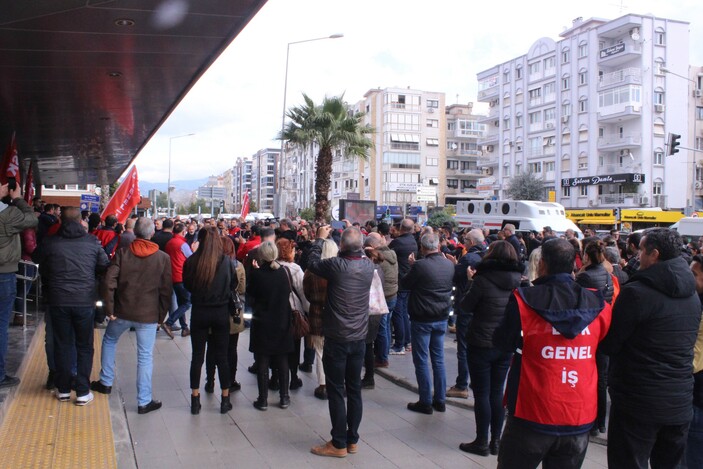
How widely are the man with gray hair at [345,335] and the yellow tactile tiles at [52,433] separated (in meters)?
1.86

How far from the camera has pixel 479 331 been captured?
5473 mm

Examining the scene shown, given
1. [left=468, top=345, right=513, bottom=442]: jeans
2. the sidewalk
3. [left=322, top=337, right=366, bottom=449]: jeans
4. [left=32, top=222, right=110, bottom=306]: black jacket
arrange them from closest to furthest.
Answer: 1. the sidewalk
2. [left=322, top=337, right=366, bottom=449]: jeans
3. [left=468, top=345, right=513, bottom=442]: jeans
4. [left=32, top=222, right=110, bottom=306]: black jacket

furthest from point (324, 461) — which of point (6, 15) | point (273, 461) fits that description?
point (6, 15)

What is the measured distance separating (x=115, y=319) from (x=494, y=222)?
90.6ft

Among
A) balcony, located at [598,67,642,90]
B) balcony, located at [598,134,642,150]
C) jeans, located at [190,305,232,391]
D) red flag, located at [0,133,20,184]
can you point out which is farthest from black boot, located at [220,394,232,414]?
balcony, located at [598,67,642,90]

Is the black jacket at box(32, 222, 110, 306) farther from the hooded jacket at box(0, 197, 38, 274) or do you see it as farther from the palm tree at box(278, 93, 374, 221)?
the palm tree at box(278, 93, 374, 221)

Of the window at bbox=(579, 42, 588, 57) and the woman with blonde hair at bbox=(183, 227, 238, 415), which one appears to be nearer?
the woman with blonde hair at bbox=(183, 227, 238, 415)

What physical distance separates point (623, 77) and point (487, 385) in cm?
5090

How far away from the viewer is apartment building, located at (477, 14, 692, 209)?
49.2 meters

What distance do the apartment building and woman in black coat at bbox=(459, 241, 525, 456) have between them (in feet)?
158

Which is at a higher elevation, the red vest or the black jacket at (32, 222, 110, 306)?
the black jacket at (32, 222, 110, 306)

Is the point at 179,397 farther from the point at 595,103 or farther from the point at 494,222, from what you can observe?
the point at 595,103

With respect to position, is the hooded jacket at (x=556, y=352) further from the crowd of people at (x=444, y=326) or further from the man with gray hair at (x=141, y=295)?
the man with gray hair at (x=141, y=295)

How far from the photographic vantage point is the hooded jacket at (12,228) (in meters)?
5.89
